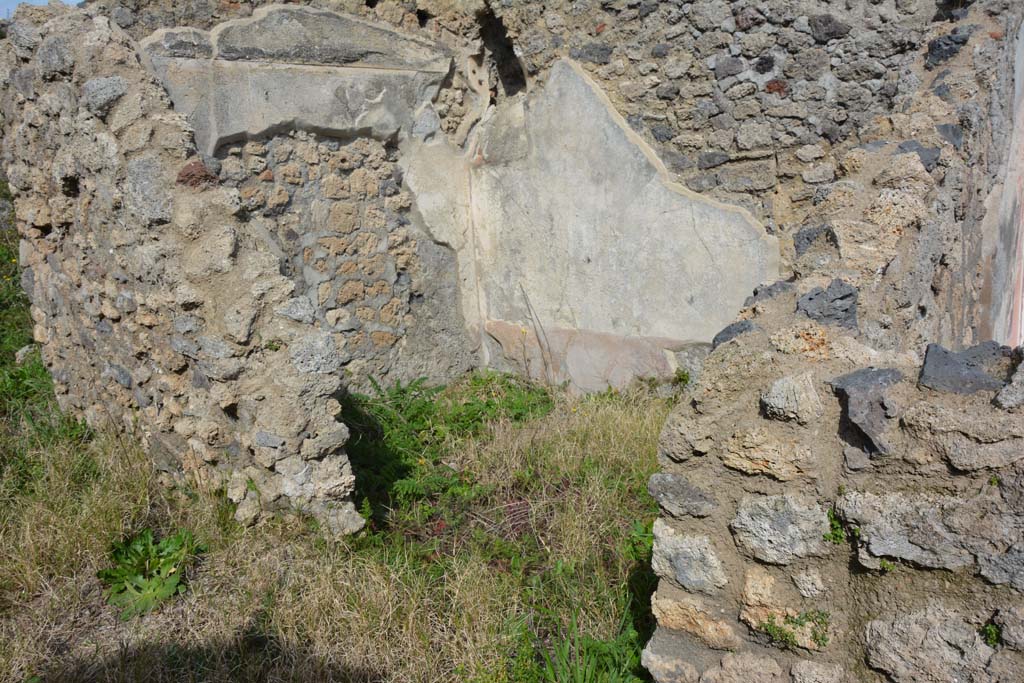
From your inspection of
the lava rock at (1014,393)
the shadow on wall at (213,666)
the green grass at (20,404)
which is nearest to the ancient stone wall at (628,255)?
the lava rock at (1014,393)

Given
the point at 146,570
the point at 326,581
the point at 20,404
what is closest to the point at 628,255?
the point at 326,581

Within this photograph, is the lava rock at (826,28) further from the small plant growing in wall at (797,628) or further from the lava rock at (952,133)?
the small plant growing in wall at (797,628)

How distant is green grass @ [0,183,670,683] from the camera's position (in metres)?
2.30

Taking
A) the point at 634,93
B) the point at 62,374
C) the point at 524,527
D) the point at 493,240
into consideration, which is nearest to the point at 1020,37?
the point at 634,93

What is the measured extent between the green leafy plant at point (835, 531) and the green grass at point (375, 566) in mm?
776

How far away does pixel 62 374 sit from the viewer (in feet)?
13.3

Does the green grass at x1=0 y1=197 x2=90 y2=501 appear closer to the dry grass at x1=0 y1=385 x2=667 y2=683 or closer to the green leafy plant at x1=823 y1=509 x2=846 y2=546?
the dry grass at x1=0 y1=385 x2=667 y2=683

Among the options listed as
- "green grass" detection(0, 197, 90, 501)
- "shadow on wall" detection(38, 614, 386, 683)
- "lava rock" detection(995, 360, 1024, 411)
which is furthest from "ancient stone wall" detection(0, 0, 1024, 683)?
"shadow on wall" detection(38, 614, 386, 683)

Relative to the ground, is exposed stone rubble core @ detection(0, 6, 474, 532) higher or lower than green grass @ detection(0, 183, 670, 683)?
higher

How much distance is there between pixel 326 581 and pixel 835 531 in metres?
1.62

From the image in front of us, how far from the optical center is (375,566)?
2611 millimetres

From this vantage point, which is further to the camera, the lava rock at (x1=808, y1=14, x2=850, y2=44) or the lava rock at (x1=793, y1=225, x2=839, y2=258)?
the lava rock at (x1=808, y1=14, x2=850, y2=44)

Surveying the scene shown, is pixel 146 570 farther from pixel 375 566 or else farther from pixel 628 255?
pixel 628 255

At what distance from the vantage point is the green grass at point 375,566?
230cm
